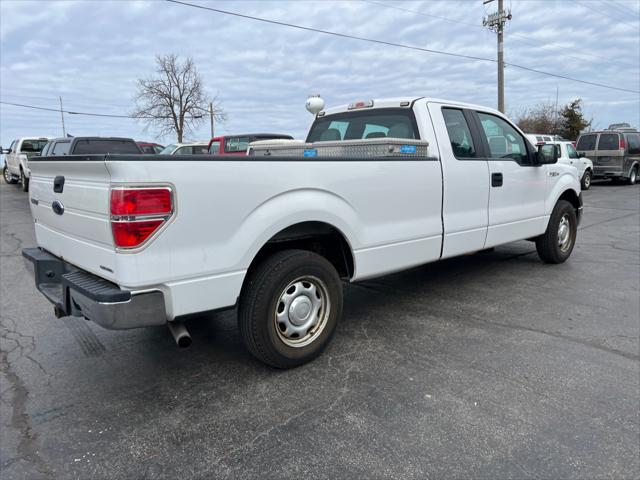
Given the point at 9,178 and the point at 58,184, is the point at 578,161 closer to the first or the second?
the point at 58,184

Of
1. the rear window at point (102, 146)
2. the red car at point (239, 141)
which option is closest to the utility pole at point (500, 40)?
the red car at point (239, 141)

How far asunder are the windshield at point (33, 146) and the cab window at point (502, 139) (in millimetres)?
20187

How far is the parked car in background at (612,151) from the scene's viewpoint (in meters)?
18.6

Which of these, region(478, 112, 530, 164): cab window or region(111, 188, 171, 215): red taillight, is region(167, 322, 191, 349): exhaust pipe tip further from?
region(478, 112, 530, 164): cab window

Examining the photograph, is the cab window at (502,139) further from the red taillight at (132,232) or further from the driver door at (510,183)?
the red taillight at (132,232)

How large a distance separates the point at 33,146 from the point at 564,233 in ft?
69.1

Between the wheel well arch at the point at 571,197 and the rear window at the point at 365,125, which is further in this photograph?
the wheel well arch at the point at 571,197

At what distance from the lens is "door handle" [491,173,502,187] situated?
5.02m

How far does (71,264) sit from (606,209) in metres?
13.4

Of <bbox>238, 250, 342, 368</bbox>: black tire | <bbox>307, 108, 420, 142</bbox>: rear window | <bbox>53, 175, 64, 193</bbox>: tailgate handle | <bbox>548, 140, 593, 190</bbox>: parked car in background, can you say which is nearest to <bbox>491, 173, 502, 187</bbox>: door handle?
<bbox>307, 108, 420, 142</bbox>: rear window

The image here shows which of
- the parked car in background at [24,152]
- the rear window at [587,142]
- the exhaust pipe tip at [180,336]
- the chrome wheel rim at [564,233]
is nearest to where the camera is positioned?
the exhaust pipe tip at [180,336]

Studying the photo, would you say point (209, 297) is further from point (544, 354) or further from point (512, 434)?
point (544, 354)

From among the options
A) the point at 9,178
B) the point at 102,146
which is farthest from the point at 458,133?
the point at 9,178

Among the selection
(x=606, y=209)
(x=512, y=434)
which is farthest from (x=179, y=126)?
(x=512, y=434)
